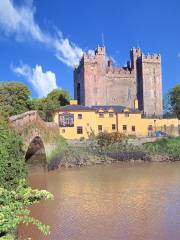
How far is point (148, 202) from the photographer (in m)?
22.2

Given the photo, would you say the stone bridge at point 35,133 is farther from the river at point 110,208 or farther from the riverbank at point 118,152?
the riverbank at point 118,152

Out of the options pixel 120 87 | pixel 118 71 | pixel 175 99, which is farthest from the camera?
pixel 175 99

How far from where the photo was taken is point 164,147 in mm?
53281

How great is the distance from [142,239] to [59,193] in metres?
11.6

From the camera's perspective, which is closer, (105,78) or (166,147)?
(166,147)

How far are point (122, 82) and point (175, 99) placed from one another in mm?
12369

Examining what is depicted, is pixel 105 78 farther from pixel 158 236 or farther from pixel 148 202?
pixel 158 236

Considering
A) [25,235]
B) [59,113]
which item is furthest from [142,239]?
[59,113]

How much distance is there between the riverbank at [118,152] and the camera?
47075 mm

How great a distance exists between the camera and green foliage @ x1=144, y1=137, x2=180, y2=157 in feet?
171

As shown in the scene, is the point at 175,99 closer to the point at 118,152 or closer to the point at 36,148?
the point at 118,152

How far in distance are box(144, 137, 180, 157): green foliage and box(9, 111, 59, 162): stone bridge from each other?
627 inches

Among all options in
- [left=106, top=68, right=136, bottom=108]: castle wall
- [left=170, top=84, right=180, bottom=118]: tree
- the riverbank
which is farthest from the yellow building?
[left=170, top=84, right=180, bottom=118]: tree

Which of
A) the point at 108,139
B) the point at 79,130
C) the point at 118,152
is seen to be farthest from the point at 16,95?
the point at 118,152
